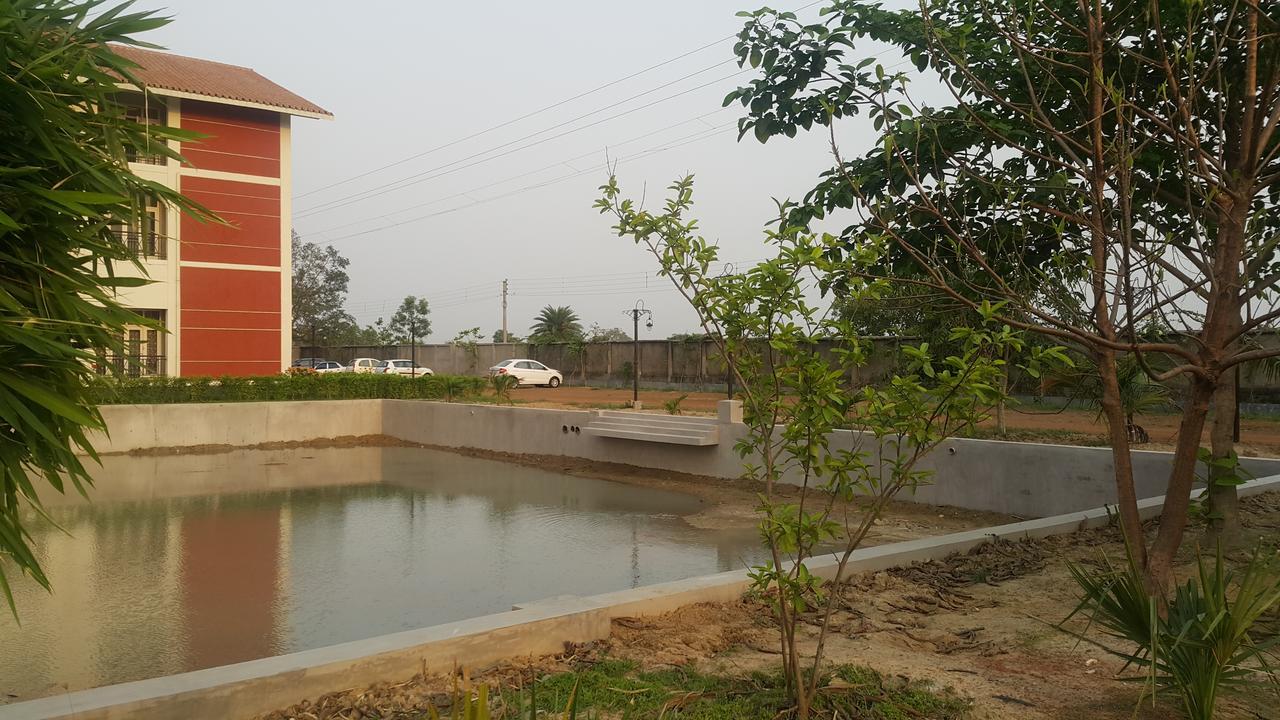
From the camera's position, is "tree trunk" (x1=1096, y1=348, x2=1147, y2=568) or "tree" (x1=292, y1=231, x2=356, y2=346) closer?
"tree trunk" (x1=1096, y1=348, x2=1147, y2=568)

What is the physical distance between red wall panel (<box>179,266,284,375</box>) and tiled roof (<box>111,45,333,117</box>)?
13.7 feet

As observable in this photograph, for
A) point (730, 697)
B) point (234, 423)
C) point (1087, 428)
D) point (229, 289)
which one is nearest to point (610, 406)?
point (234, 423)

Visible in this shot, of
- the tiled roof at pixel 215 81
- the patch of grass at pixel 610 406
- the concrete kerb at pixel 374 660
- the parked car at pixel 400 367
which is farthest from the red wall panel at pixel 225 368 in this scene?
the concrete kerb at pixel 374 660

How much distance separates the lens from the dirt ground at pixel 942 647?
3574 mm

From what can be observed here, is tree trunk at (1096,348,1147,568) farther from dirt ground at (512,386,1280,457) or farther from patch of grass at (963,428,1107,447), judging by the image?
patch of grass at (963,428,1107,447)

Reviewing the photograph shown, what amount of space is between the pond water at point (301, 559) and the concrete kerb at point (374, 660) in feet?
3.29

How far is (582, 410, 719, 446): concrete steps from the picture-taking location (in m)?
13.6

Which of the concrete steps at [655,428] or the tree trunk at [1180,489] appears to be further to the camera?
the concrete steps at [655,428]

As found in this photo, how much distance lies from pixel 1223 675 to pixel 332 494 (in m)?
11.5

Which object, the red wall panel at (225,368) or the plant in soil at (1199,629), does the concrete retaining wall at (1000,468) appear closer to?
the plant in soil at (1199,629)

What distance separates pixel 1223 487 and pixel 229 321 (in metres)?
21.7

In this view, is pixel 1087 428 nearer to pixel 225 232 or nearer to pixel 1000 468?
pixel 1000 468

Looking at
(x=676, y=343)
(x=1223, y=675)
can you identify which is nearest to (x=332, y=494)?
→ (x=1223, y=675)

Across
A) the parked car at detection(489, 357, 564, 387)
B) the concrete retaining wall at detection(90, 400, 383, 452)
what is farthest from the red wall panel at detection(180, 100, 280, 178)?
the parked car at detection(489, 357, 564, 387)
